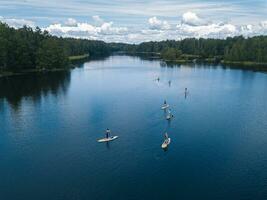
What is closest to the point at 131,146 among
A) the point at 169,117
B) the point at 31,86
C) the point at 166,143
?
the point at 166,143

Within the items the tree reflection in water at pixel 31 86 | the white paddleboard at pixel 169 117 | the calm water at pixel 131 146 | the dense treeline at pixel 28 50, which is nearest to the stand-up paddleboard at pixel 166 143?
the calm water at pixel 131 146

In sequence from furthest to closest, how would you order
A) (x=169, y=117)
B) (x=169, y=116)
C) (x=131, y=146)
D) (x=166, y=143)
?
(x=169, y=116) < (x=169, y=117) < (x=166, y=143) < (x=131, y=146)

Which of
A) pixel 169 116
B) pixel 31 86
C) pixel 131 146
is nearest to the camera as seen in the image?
pixel 131 146

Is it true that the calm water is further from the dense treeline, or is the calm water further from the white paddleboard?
the dense treeline

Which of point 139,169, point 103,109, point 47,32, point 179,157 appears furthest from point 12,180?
point 47,32

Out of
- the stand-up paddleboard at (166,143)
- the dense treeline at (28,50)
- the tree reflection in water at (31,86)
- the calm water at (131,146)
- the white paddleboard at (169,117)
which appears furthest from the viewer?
the dense treeline at (28,50)

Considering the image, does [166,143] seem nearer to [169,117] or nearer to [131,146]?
[131,146]

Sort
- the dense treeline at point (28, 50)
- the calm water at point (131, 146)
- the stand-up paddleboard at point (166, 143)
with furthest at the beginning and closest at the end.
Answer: the dense treeline at point (28, 50)
the stand-up paddleboard at point (166, 143)
the calm water at point (131, 146)

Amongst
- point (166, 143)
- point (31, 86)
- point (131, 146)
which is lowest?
point (131, 146)

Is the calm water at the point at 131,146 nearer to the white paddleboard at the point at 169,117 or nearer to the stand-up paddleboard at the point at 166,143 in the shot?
the stand-up paddleboard at the point at 166,143

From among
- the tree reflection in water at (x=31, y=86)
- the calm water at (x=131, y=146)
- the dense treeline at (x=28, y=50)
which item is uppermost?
the dense treeline at (x=28, y=50)
